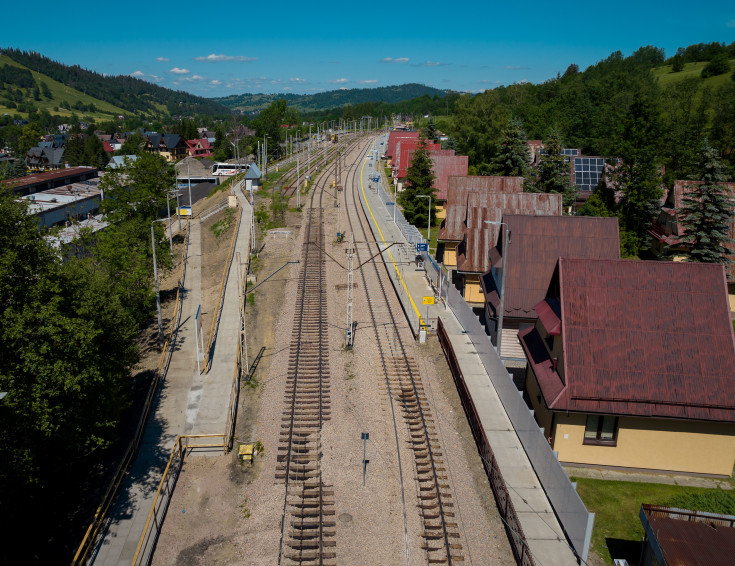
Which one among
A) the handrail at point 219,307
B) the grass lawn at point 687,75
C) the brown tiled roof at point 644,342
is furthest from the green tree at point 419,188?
the grass lawn at point 687,75

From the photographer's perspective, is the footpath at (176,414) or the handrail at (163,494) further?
the footpath at (176,414)

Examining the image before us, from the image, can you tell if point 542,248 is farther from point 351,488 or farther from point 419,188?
point 419,188

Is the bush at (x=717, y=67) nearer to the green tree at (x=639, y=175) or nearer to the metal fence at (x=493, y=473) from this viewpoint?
the green tree at (x=639, y=175)

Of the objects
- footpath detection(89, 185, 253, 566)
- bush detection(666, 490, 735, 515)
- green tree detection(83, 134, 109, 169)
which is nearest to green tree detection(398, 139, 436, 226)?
footpath detection(89, 185, 253, 566)

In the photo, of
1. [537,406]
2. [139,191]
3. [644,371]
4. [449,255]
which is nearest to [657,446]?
[644,371]

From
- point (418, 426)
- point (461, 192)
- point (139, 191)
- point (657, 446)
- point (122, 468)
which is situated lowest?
point (122, 468)

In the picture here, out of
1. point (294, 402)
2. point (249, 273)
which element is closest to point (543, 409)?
point (294, 402)
